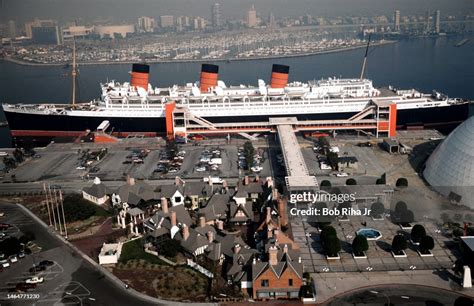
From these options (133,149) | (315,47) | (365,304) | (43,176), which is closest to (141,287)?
(365,304)

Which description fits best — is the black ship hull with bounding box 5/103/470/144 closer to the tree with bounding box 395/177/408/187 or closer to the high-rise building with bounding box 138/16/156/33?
the tree with bounding box 395/177/408/187

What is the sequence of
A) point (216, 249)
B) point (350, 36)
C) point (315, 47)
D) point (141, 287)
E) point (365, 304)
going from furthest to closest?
point (350, 36) < point (315, 47) < point (216, 249) < point (141, 287) < point (365, 304)

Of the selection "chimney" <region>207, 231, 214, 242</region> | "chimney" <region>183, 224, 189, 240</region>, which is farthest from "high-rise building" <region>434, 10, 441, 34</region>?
"chimney" <region>183, 224, 189, 240</region>

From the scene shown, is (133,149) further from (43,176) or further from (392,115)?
(392,115)

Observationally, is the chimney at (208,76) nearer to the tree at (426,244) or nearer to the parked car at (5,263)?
the parked car at (5,263)

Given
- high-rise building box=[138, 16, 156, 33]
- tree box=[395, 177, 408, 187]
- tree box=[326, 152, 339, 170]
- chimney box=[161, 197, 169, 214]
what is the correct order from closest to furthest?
chimney box=[161, 197, 169, 214], tree box=[395, 177, 408, 187], tree box=[326, 152, 339, 170], high-rise building box=[138, 16, 156, 33]

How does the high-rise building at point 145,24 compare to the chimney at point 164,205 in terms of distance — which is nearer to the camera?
the chimney at point 164,205

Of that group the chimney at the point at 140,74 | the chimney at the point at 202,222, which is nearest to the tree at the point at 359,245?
the chimney at the point at 202,222

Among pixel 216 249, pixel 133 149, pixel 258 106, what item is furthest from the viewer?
pixel 258 106
